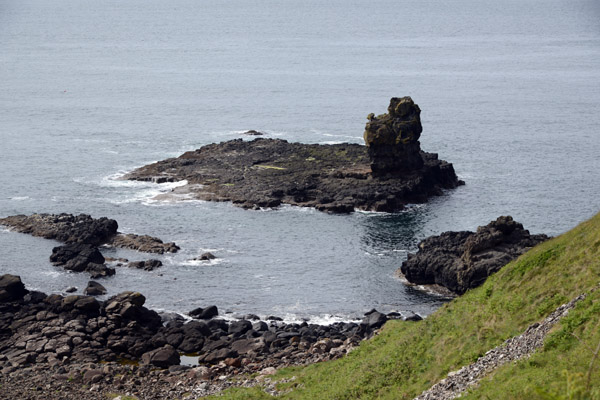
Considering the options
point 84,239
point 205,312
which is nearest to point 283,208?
point 84,239

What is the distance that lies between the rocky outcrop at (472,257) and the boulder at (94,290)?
97.7ft

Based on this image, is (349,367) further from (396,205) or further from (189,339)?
(396,205)

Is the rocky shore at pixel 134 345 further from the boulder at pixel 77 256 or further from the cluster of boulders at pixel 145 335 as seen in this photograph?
the boulder at pixel 77 256

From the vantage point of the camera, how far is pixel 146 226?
95.8 m

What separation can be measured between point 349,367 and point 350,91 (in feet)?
520

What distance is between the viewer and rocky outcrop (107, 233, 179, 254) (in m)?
86.9

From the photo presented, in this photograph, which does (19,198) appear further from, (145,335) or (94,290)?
(145,335)

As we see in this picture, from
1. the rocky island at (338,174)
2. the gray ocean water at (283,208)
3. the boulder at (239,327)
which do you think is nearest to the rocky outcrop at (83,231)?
the gray ocean water at (283,208)

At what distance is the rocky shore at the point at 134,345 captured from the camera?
52312 mm

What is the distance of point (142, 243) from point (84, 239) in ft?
21.9

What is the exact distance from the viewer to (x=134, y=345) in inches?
2414

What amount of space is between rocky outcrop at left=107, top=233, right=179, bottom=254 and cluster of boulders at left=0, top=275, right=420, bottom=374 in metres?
16.7

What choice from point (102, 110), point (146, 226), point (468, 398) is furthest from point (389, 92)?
point (468, 398)

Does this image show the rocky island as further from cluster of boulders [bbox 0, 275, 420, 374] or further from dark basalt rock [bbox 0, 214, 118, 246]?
cluster of boulders [bbox 0, 275, 420, 374]
